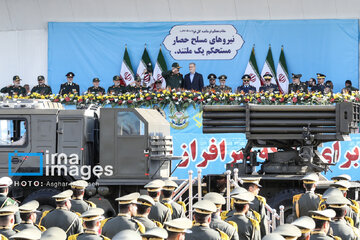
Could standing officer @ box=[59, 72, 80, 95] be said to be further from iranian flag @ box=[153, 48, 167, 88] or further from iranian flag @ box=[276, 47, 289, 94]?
iranian flag @ box=[276, 47, 289, 94]

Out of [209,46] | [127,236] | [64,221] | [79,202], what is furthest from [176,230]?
[209,46]

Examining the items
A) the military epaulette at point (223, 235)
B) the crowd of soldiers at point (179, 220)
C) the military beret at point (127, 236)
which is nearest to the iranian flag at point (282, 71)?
the crowd of soldiers at point (179, 220)

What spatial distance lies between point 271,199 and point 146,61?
40.1 ft

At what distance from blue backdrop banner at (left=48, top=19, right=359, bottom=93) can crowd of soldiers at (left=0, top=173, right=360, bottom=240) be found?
13.7m

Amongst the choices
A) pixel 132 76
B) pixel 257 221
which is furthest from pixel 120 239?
pixel 132 76

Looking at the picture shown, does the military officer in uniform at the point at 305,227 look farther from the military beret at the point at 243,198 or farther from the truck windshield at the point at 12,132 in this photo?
the truck windshield at the point at 12,132

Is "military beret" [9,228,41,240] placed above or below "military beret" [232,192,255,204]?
below

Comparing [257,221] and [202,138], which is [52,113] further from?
[257,221]

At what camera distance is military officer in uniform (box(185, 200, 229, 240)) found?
298 inches

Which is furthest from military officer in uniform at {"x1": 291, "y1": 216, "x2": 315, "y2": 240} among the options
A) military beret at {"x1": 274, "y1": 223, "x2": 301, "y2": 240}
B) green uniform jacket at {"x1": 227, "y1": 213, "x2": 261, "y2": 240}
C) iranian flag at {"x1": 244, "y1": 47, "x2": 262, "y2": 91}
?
iranian flag at {"x1": 244, "y1": 47, "x2": 262, "y2": 91}

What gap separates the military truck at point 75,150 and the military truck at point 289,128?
3.87ft

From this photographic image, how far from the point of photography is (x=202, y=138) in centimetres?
1781

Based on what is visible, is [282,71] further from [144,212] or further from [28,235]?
[28,235]

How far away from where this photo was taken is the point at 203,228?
25.1 feet
